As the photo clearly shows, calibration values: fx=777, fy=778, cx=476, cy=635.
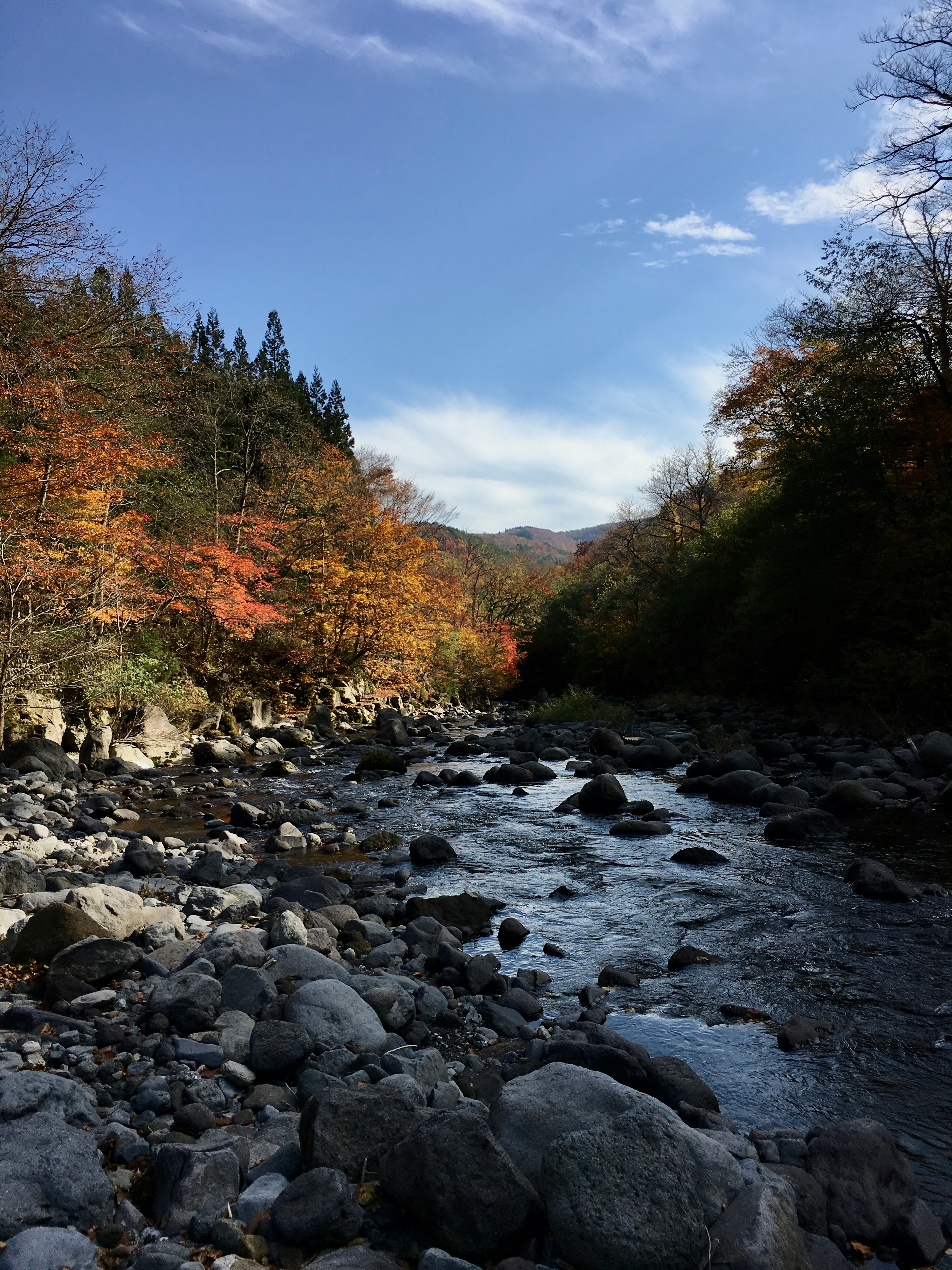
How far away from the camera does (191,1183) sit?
2791 mm

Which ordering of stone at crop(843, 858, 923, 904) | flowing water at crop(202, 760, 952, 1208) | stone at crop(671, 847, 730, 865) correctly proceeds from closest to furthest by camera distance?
1. flowing water at crop(202, 760, 952, 1208)
2. stone at crop(843, 858, 923, 904)
3. stone at crop(671, 847, 730, 865)

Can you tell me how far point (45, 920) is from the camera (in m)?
4.95

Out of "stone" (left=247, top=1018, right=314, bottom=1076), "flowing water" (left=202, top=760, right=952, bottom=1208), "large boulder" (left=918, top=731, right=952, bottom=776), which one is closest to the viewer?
"stone" (left=247, top=1018, right=314, bottom=1076)

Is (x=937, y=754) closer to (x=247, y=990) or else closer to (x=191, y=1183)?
(x=247, y=990)

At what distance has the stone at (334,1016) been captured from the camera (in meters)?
4.10

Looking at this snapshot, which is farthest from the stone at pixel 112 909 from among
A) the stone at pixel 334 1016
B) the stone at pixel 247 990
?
the stone at pixel 334 1016

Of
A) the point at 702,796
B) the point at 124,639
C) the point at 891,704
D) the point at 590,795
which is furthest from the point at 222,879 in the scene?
the point at 891,704

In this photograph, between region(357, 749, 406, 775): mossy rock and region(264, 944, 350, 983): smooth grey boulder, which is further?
region(357, 749, 406, 775): mossy rock

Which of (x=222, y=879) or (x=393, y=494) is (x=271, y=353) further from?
(x=222, y=879)

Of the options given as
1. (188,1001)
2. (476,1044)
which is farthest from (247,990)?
(476,1044)

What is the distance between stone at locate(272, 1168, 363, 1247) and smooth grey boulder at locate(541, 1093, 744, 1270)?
2.30 feet

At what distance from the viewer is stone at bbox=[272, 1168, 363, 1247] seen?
8.67 feet

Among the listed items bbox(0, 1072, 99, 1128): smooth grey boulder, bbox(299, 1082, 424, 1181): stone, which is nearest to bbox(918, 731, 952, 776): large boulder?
bbox(299, 1082, 424, 1181): stone

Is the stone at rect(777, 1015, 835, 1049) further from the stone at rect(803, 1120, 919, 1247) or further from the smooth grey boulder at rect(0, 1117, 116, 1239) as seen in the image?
the smooth grey boulder at rect(0, 1117, 116, 1239)
